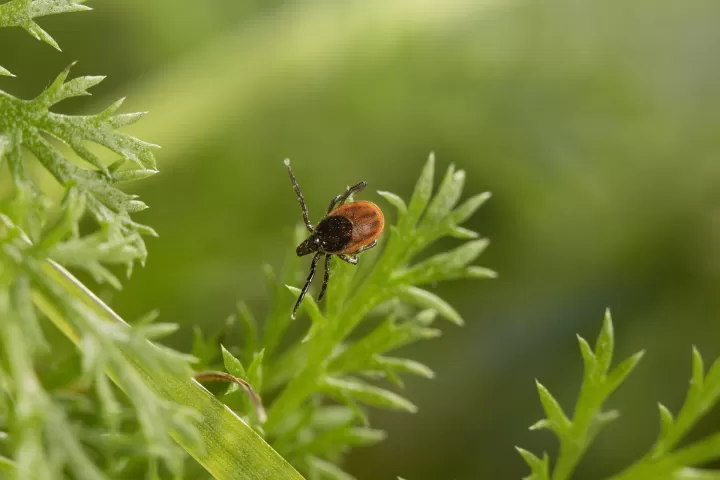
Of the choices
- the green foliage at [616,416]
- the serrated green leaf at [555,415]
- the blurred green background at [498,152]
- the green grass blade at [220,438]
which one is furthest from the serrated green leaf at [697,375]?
the blurred green background at [498,152]

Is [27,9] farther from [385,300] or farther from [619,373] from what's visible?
[619,373]

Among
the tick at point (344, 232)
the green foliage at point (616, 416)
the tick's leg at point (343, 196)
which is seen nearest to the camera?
the green foliage at point (616, 416)

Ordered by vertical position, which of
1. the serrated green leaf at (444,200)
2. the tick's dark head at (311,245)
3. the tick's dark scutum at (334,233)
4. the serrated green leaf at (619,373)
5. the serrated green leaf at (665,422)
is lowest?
the tick's dark head at (311,245)

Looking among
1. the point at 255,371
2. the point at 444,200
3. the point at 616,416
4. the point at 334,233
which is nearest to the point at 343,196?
the point at 334,233

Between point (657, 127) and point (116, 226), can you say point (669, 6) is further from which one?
point (116, 226)

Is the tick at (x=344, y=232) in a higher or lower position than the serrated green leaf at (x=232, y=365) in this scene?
lower

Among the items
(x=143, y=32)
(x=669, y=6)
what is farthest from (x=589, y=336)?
(x=143, y=32)

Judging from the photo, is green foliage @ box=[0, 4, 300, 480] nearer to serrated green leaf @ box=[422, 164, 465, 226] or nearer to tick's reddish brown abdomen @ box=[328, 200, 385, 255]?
serrated green leaf @ box=[422, 164, 465, 226]

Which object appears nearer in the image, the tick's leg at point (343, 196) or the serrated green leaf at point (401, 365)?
the serrated green leaf at point (401, 365)

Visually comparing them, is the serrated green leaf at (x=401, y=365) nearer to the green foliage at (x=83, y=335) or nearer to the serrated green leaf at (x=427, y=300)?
the serrated green leaf at (x=427, y=300)
